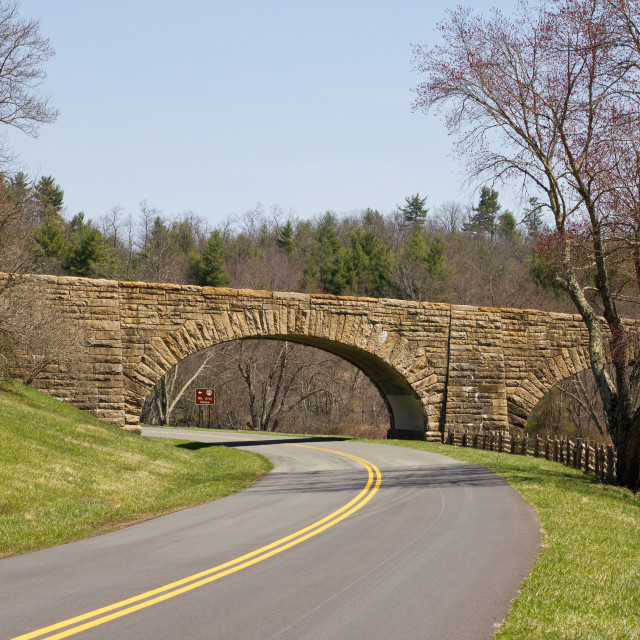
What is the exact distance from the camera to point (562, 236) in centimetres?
1802

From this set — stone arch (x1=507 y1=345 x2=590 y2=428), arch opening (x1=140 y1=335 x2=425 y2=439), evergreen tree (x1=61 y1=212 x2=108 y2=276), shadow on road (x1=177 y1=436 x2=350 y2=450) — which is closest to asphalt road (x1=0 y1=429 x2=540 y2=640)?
shadow on road (x1=177 y1=436 x2=350 y2=450)

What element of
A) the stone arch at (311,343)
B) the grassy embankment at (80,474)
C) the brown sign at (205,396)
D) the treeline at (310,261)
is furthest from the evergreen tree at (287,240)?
the grassy embankment at (80,474)

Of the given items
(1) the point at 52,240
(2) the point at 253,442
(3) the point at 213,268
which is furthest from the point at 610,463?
(3) the point at 213,268

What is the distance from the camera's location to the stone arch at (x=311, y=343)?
2236 centimetres

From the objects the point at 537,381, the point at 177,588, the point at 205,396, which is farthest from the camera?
the point at 205,396

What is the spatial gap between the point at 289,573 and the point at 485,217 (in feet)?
346

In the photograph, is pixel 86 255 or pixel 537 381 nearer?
pixel 537 381

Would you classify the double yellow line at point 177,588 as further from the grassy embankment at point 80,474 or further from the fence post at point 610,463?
Answer: the fence post at point 610,463

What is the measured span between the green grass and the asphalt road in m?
0.24

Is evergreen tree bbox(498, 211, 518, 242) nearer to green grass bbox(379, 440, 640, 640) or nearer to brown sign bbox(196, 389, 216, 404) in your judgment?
brown sign bbox(196, 389, 216, 404)

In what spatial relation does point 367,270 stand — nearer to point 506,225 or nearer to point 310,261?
point 310,261

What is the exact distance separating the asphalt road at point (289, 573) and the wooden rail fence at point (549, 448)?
23.3 ft

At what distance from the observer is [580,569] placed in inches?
312

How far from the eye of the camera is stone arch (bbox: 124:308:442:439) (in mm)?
22359
